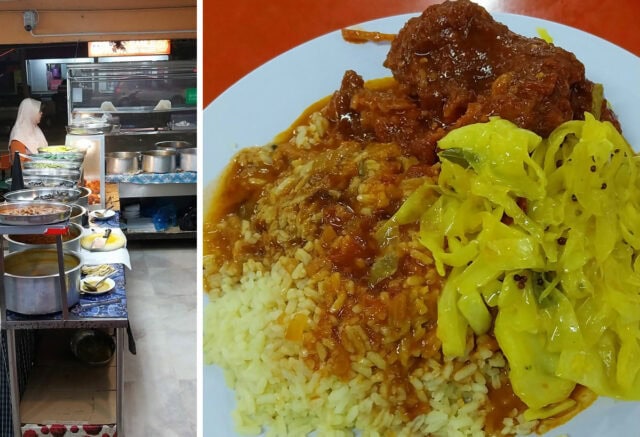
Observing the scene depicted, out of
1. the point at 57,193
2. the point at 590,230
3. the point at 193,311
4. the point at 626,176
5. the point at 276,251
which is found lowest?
the point at 193,311

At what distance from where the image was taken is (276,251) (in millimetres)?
1403

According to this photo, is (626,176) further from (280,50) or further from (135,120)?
(135,120)

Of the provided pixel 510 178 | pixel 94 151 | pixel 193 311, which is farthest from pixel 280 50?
pixel 94 151

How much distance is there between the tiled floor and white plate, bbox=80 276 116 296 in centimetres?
91

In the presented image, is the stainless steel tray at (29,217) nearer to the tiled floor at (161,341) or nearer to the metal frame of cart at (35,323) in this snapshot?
the metal frame of cart at (35,323)

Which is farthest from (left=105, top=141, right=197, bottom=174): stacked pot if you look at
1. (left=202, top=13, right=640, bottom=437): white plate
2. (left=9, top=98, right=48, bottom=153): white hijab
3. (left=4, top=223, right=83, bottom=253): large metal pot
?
(left=202, top=13, right=640, bottom=437): white plate

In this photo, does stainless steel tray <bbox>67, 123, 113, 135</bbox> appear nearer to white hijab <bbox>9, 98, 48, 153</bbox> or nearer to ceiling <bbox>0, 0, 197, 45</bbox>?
white hijab <bbox>9, 98, 48, 153</bbox>

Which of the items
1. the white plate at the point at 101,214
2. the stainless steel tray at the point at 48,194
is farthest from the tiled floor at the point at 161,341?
the stainless steel tray at the point at 48,194

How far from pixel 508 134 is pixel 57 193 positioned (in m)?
4.09

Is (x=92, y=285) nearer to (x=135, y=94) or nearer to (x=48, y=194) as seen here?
(x=48, y=194)

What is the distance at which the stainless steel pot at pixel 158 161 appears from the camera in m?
6.59

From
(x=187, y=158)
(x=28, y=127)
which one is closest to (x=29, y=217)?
(x=187, y=158)

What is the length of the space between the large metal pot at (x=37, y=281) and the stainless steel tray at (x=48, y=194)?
1.07 meters

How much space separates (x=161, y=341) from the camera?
490cm
